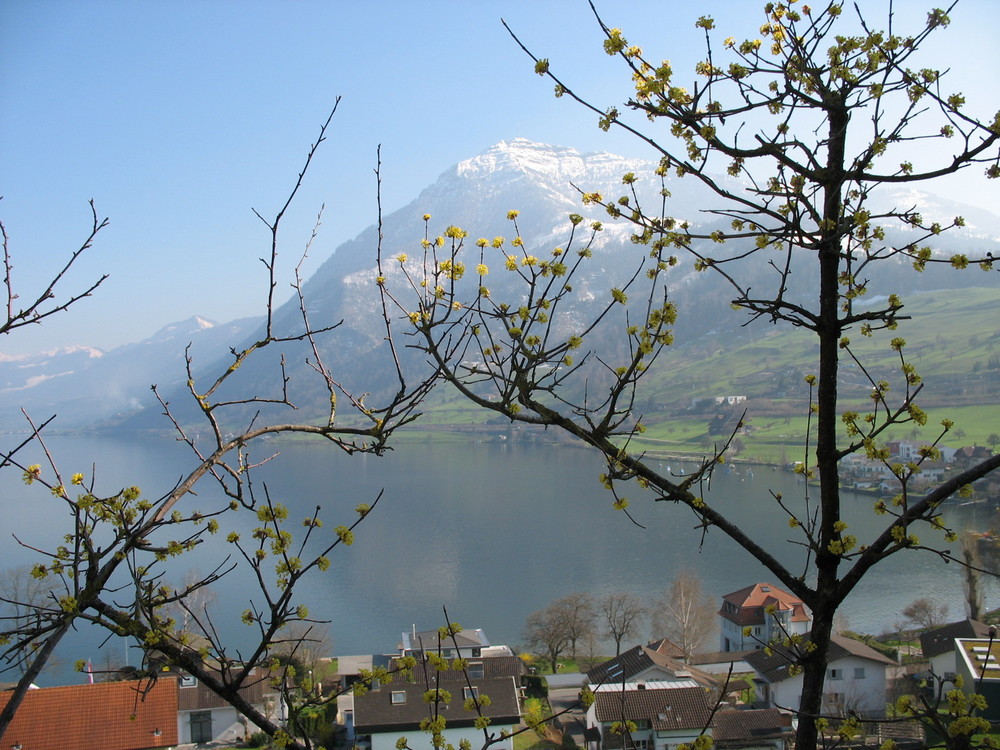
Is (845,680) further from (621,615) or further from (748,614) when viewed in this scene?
(621,615)

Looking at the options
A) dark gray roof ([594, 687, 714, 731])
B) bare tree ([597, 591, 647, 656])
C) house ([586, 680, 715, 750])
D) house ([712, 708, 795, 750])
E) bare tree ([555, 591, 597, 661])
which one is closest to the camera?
house ([712, 708, 795, 750])

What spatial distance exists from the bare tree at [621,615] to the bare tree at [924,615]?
8385mm

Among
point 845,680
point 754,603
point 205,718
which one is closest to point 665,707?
point 845,680

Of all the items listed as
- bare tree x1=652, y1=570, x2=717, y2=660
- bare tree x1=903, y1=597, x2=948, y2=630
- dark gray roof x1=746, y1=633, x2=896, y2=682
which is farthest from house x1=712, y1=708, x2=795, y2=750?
Answer: bare tree x1=903, y1=597, x2=948, y2=630

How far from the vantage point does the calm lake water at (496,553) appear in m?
27.4

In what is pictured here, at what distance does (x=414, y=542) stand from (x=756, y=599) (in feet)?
52.5

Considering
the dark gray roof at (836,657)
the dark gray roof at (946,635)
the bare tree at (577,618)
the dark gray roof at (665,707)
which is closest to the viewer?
the dark gray roof at (665,707)

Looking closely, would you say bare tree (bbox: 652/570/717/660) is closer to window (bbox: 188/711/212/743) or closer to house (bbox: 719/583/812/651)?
house (bbox: 719/583/812/651)

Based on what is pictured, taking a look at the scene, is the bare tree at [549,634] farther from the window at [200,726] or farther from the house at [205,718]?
the window at [200,726]

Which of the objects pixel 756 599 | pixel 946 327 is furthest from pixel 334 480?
pixel 946 327

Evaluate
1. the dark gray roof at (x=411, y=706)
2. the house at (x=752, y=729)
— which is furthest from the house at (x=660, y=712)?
the dark gray roof at (x=411, y=706)

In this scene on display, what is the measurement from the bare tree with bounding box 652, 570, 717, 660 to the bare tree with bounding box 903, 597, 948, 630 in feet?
19.9

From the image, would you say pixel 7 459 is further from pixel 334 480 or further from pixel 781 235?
pixel 334 480

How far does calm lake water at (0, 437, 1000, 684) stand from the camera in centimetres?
2739
